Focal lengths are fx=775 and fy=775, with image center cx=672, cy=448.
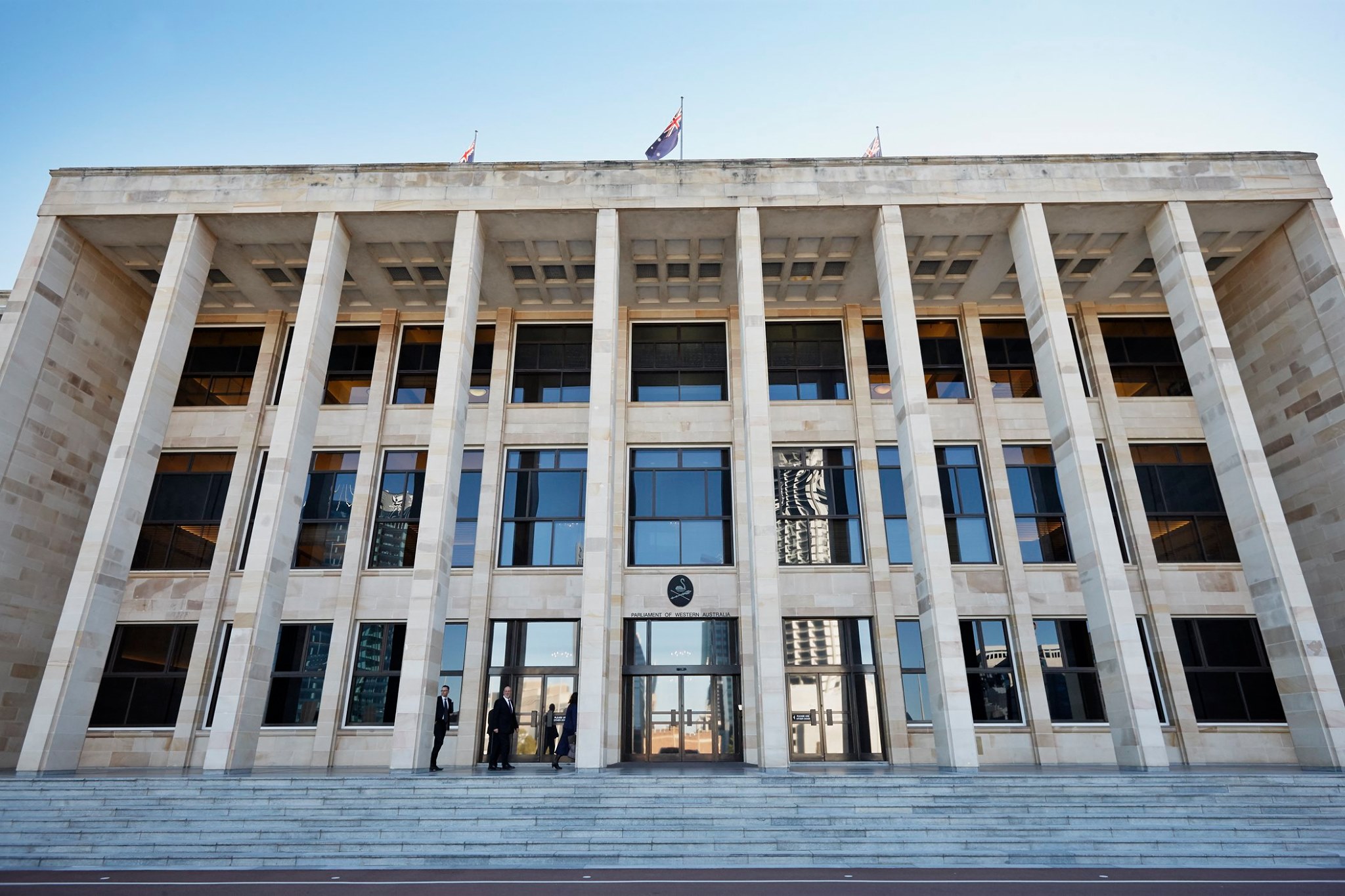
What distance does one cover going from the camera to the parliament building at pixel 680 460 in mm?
18203

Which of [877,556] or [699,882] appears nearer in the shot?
[699,882]

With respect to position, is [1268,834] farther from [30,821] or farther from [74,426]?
[74,426]

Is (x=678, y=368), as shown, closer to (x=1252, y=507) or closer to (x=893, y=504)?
(x=893, y=504)

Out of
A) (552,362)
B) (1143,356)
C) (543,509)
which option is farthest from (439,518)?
(1143,356)

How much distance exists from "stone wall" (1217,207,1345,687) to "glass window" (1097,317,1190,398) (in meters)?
1.80

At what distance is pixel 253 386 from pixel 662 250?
44.2 ft

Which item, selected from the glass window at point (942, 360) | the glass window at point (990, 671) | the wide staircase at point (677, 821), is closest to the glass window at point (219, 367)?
the wide staircase at point (677, 821)

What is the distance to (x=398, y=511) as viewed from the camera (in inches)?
915

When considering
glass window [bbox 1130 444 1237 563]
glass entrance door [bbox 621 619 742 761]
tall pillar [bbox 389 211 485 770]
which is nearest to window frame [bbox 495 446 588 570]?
glass entrance door [bbox 621 619 742 761]

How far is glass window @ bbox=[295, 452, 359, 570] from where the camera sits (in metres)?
22.7

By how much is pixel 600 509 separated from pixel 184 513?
1412 cm

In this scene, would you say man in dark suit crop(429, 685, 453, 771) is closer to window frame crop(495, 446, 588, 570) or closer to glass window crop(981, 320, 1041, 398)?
window frame crop(495, 446, 588, 570)

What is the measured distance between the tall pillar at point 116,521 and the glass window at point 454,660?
7.72 meters

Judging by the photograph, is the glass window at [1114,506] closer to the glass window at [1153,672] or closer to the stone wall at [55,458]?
the glass window at [1153,672]
